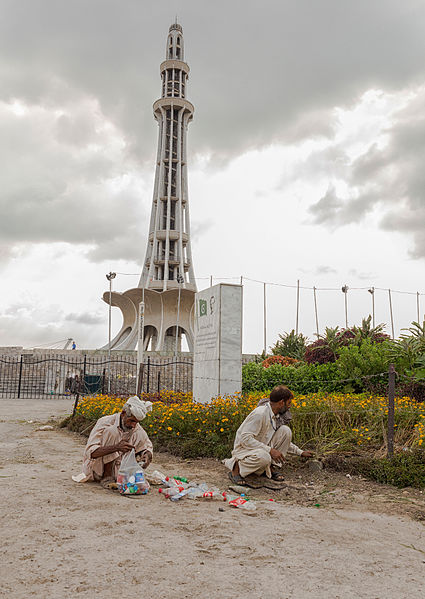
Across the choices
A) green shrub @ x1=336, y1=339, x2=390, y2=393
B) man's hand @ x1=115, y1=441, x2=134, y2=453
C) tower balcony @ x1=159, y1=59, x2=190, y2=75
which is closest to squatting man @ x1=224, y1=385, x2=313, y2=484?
man's hand @ x1=115, y1=441, x2=134, y2=453

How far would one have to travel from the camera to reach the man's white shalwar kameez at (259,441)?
5.14 meters

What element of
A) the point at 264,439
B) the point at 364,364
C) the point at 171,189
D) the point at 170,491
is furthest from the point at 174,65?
the point at 170,491

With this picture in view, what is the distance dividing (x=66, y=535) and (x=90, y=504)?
2.72 ft

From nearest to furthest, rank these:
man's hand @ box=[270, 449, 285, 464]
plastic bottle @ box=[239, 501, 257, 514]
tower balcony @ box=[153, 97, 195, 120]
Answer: plastic bottle @ box=[239, 501, 257, 514] < man's hand @ box=[270, 449, 285, 464] < tower balcony @ box=[153, 97, 195, 120]

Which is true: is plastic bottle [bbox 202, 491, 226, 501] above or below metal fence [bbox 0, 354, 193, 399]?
below

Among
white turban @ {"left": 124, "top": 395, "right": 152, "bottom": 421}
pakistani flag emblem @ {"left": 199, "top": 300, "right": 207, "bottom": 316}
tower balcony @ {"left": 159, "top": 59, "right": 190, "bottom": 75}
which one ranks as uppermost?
tower balcony @ {"left": 159, "top": 59, "right": 190, "bottom": 75}

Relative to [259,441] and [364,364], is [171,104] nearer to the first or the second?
[364,364]

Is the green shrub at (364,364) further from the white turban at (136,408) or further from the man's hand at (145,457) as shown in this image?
the white turban at (136,408)

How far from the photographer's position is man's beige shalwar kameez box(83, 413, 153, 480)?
5.03 m

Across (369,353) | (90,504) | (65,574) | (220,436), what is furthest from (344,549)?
(369,353)

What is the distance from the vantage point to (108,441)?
5027 millimetres

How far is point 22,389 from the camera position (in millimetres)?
26047

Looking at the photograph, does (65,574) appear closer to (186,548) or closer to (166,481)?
(186,548)

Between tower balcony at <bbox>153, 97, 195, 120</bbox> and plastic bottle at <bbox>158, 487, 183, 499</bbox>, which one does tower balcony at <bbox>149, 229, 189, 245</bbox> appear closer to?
tower balcony at <bbox>153, 97, 195, 120</bbox>
